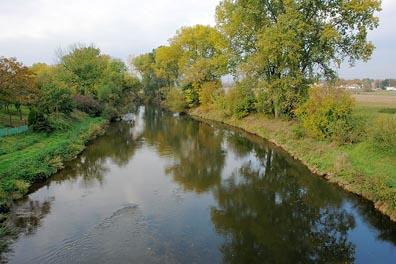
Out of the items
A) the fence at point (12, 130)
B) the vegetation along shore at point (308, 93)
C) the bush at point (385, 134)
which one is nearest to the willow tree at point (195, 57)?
the vegetation along shore at point (308, 93)

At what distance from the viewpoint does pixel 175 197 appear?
20797 mm

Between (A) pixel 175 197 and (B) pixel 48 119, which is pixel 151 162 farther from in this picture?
(B) pixel 48 119

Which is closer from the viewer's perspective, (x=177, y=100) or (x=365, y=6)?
(x=365, y=6)

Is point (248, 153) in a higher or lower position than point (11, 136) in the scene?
lower

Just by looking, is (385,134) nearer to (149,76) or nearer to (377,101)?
(377,101)

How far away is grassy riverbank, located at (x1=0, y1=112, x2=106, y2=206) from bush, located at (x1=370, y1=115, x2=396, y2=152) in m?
21.6

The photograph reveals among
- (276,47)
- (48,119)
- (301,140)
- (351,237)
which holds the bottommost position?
(351,237)

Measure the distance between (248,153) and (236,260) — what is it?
19497 mm

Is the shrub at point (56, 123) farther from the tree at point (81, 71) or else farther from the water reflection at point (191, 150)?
the tree at point (81, 71)

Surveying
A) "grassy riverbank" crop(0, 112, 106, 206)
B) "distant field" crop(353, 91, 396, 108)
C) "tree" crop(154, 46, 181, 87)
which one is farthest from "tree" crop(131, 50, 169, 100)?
"grassy riverbank" crop(0, 112, 106, 206)

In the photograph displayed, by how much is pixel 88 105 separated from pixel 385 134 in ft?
130

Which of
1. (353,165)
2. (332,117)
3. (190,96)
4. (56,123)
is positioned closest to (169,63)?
(190,96)

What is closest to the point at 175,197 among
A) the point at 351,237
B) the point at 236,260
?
the point at 236,260

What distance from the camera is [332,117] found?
95.0ft
